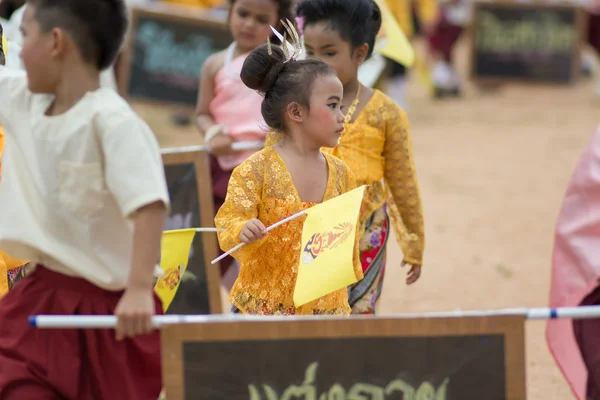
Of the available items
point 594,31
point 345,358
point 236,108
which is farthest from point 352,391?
point 594,31

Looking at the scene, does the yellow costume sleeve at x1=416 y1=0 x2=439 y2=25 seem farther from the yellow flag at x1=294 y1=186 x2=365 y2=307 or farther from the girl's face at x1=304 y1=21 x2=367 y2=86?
the yellow flag at x1=294 y1=186 x2=365 y2=307

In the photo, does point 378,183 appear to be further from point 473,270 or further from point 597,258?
point 473,270

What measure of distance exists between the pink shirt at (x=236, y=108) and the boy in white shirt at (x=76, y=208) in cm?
189

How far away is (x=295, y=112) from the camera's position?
349 cm

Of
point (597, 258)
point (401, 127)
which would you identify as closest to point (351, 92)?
point (401, 127)

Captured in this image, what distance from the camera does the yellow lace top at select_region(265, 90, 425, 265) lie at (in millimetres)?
3979

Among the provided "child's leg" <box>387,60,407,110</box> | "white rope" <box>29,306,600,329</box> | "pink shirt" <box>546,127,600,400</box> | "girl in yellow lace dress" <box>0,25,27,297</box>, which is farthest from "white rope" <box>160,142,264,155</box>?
"child's leg" <box>387,60,407,110</box>

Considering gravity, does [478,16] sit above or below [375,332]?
below

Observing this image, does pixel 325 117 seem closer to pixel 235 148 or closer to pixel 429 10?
pixel 235 148

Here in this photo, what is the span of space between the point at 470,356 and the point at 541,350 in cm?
276

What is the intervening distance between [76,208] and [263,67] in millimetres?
Answer: 981

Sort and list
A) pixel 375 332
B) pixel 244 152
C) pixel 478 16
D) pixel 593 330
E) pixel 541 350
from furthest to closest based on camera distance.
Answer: pixel 478 16, pixel 541 350, pixel 244 152, pixel 593 330, pixel 375 332

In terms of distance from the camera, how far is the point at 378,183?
4.12m

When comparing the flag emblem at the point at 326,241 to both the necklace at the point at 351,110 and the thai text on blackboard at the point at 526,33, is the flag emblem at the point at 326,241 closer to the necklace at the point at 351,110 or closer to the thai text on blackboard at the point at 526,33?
the necklace at the point at 351,110
